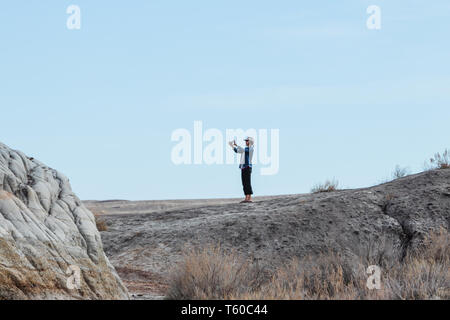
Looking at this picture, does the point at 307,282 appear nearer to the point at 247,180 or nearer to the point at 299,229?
the point at 299,229

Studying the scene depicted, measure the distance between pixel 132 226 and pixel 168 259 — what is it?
4009mm

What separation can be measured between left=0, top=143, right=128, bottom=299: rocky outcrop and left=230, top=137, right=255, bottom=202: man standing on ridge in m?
10.9

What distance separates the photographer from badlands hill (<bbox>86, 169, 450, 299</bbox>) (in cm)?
1664

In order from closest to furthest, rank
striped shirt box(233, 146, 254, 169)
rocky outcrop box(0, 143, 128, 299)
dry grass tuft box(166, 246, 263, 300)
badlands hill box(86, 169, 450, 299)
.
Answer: rocky outcrop box(0, 143, 128, 299)
dry grass tuft box(166, 246, 263, 300)
badlands hill box(86, 169, 450, 299)
striped shirt box(233, 146, 254, 169)

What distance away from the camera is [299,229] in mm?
17438

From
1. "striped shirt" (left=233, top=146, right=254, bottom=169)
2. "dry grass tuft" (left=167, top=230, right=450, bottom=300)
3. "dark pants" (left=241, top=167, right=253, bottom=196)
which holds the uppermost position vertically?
"striped shirt" (left=233, top=146, right=254, bottom=169)

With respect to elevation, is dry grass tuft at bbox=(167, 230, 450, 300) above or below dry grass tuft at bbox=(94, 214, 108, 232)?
above

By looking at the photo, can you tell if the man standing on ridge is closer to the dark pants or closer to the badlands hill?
the dark pants

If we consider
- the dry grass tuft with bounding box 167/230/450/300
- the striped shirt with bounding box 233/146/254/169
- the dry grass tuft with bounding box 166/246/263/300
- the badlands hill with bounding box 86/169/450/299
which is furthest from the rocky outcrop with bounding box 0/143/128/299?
the striped shirt with bounding box 233/146/254/169

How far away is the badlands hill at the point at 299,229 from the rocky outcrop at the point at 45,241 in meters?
5.03

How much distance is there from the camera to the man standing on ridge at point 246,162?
21703 millimetres

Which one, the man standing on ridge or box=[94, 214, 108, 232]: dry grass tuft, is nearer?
box=[94, 214, 108, 232]: dry grass tuft

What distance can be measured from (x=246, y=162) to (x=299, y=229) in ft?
15.8

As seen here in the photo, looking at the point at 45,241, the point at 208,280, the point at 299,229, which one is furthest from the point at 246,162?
the point at 45,241
